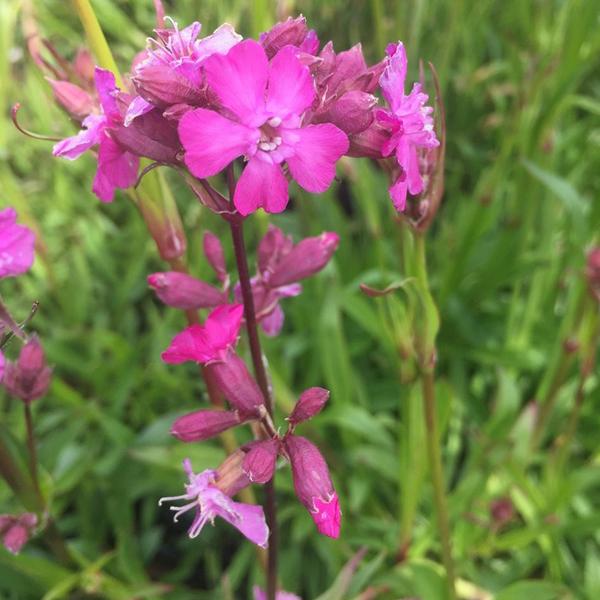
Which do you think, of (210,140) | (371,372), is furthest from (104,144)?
(371,372)

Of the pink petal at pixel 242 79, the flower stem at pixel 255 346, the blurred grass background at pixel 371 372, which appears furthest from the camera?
the blurred grass background at pixel 371 372

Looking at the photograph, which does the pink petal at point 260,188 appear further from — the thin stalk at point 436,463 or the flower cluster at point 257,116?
the thin stalk at point 436,463

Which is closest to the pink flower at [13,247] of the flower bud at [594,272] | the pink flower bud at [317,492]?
the pink flower bud at [317,492]

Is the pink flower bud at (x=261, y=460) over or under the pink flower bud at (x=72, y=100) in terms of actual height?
under

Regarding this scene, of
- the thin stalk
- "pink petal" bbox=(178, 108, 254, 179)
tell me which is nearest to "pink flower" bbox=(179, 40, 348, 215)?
"pink petal" bbox=(178, 108, 254, 179)

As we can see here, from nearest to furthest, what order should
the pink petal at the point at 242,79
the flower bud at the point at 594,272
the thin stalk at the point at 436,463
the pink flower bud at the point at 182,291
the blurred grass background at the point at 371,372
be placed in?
the pink petal at the point at 242,79 < the pink flower bud at the point at 182,291 < the thin stalk at the point at 436,463 < the flower bud at the point at 594,272 < the blurred grass background at the point at 371,372

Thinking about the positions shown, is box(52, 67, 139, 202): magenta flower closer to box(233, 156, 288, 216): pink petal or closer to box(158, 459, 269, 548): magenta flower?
box(233, 156, 288, 216): pink petal
